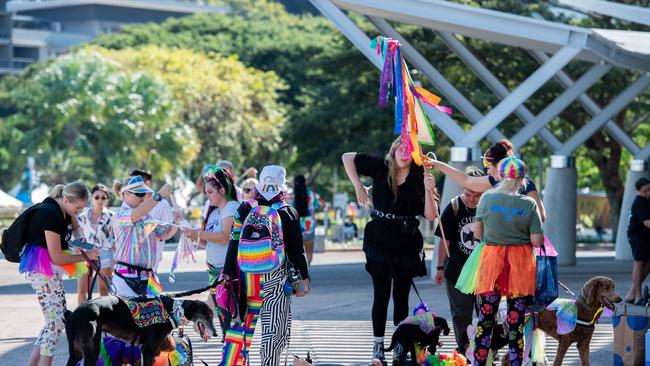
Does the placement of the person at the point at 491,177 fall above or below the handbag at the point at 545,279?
above

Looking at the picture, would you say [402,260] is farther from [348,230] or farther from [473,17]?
[348,230]

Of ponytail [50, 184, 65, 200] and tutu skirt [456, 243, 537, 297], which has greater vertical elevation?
ponytail [50, 184, 65, 200]

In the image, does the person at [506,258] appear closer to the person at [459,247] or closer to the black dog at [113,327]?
the person at [459,247]

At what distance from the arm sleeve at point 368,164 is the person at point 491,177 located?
1.39 ft

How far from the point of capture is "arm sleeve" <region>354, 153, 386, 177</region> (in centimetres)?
1020

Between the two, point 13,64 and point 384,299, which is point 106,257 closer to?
point 384,299

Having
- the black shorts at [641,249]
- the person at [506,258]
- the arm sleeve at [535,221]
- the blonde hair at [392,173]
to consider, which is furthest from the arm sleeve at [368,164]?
the black shorts at [641,249]

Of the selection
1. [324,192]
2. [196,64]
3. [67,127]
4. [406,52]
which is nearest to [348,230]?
[67,127]

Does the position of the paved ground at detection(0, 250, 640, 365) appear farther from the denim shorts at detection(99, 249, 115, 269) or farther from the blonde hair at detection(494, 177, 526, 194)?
the blonde hair at detection(494, 177, 526, 194)

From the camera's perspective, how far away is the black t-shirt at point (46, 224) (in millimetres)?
9836

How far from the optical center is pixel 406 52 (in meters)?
21.3

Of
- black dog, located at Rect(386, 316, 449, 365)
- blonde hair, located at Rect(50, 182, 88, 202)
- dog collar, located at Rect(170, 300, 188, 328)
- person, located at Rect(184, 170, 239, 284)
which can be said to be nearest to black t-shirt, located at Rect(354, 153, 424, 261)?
black dog, located at Rect(386, 316, 449, 365)

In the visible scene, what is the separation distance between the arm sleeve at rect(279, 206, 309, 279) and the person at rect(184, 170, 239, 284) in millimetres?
1217

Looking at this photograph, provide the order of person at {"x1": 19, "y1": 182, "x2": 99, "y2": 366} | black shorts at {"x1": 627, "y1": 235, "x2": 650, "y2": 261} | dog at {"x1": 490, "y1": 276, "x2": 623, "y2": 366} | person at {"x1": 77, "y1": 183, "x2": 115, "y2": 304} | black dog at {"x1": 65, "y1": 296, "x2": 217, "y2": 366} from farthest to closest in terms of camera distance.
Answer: black shorts at {"x1": 627, "y1": 235, "x2": 650, "y2": 261}, person at {"x1": 77, "y1": 183, "x2": 115, "y2": 304}, dog at {"x1": 490, "y1": 276, "x2": 623, "y2": 366}, person at {"x1": 19, "y1": 182, "x2": 99, "y2": 366}, black dog at {"x1": 65, "y1": 296, "x2": 217, "y2": 366}
